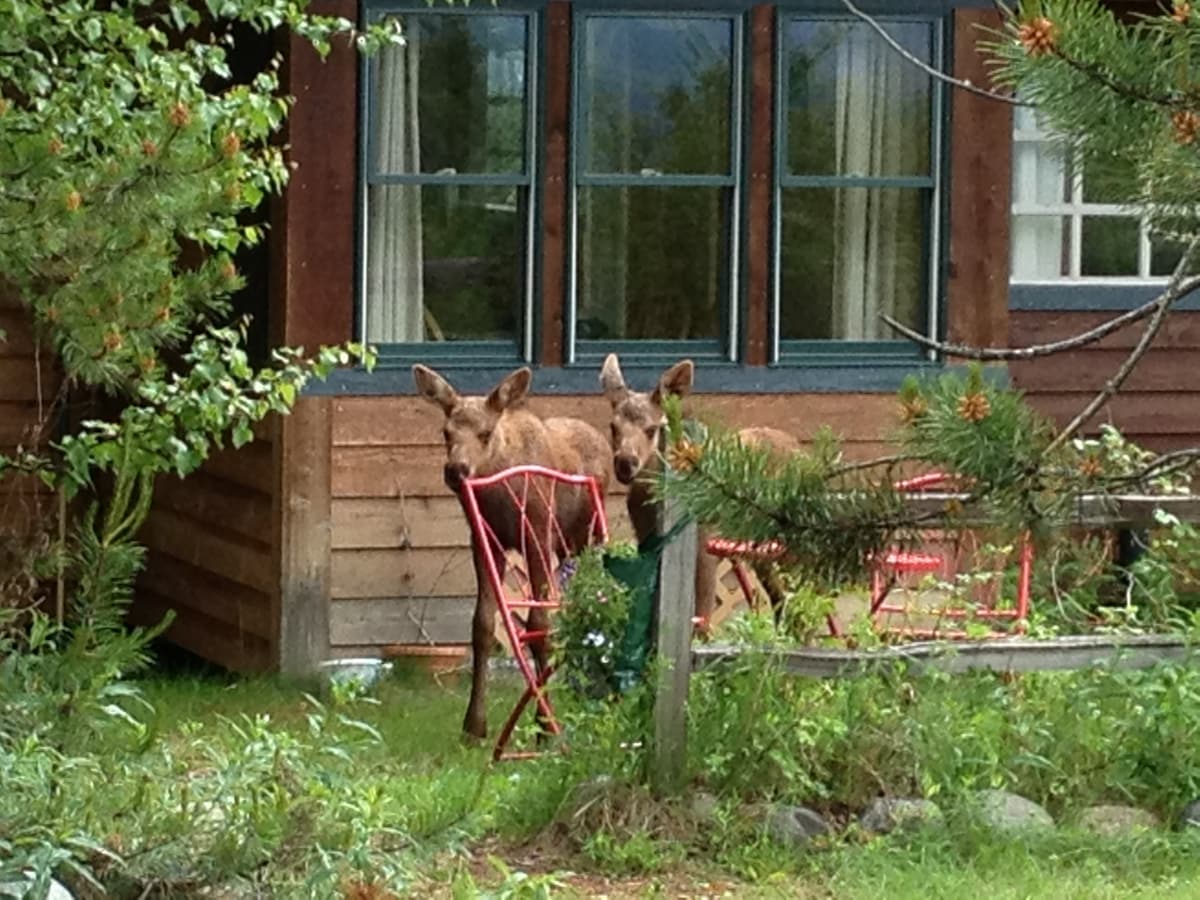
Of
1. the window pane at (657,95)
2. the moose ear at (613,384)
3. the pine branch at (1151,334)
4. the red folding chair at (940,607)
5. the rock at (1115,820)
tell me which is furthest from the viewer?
the window pane at (657,95)

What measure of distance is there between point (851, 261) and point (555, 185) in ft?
4.99

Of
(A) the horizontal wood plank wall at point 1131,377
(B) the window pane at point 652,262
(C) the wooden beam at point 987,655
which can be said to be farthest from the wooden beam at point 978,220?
(C) the wooden beam at point 987,655

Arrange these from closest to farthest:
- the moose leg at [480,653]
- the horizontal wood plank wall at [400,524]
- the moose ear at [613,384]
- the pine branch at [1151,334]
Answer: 1. the pine branch at [1151,334]
2. the moose leg at [480,653]
3. the moose ear at [613,384]
4. the horizontal wood plank wall at [400,524]

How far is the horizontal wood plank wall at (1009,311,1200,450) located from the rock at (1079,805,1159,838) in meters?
5.87

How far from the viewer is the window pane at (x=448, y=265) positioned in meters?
11.7

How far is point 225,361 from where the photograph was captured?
8078mm

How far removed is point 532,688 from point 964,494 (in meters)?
4.67

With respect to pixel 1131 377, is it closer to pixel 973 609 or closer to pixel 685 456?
pixel 973 609

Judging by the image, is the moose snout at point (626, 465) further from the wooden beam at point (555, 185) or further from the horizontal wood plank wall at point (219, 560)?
the horizontal wood plank wall at point (219, 560)

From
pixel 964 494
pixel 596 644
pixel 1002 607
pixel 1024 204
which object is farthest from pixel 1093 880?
pixel 1024 204

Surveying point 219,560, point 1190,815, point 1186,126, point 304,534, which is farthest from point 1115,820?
point 219,560

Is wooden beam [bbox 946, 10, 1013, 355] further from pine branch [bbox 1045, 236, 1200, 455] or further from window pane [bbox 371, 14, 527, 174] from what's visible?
pine branch [bbox 1045, 236, 1200, 455]

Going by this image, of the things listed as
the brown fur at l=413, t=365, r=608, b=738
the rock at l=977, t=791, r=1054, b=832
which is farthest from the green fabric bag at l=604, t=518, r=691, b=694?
the brown fur at l=413, t=365, r=608, b=738

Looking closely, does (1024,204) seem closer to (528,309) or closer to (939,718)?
(528,309)
